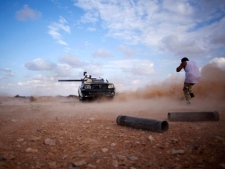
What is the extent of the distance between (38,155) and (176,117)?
3.36m

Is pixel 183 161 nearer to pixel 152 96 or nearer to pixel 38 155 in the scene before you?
pixel 38 155

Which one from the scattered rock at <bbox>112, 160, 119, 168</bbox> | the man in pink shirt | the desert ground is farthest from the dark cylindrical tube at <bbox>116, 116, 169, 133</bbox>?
the man in pink shirt

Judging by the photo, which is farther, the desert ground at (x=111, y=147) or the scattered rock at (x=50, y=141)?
the scattered rock at (x=50, y=141)

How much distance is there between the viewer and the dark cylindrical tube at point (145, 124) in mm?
3510

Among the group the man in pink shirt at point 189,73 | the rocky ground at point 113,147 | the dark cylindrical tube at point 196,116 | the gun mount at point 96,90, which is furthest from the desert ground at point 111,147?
the gun mount at point 96,90

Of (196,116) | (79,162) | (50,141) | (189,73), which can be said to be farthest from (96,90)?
(79,162)

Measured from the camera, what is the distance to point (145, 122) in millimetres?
3758

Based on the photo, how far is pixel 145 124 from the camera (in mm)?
3725

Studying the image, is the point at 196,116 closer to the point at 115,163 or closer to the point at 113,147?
the point at 113,147

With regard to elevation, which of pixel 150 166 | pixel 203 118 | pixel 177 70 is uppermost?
pixel 177 70

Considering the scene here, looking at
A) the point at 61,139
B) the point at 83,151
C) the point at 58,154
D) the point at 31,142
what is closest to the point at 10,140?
the point at 31,142

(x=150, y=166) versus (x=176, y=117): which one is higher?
(x=176, y=117)

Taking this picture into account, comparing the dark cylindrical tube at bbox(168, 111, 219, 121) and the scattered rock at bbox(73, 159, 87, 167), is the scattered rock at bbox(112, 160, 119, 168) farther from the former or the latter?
the dark cylindrical tube at bbox(168, 111, 219, 121)

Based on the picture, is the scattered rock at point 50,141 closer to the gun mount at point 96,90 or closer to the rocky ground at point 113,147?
the rocky ground at point 113,147
